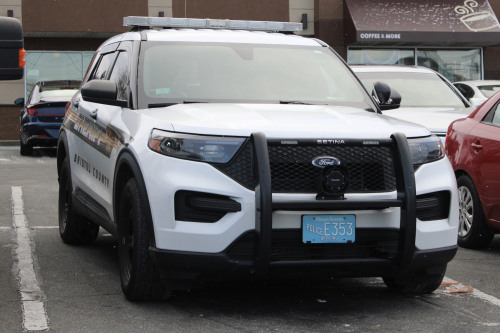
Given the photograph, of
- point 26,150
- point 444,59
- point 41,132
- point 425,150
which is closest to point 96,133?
point 425,150

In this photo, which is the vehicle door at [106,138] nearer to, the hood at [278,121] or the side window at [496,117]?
the hood at [278,121]

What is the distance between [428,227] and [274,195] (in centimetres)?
98

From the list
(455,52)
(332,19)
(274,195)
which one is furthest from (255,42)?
(455,52)

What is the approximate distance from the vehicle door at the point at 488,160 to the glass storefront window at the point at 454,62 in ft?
60.1

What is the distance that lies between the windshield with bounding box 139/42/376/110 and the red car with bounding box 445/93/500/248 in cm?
159

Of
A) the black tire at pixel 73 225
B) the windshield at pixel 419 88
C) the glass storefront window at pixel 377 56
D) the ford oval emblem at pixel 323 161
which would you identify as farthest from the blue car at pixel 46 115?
the ford oval emblem at pixel 323 161

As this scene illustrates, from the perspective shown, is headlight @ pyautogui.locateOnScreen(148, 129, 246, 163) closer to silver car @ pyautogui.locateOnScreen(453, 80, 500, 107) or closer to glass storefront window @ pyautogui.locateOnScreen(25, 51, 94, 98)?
silver car @ pyautogui.locateOnScreen(453, 80, 500, 107)

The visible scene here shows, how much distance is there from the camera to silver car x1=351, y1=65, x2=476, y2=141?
9648 mm

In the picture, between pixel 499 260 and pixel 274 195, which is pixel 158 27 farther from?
pixel 499 260

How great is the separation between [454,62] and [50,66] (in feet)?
40.9

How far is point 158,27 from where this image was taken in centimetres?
688

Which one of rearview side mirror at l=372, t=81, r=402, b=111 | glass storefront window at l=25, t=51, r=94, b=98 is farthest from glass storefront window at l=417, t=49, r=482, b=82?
rearview side mirror at l=372, t=81, r=402, b=111

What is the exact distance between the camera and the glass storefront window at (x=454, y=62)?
25016 millimetres

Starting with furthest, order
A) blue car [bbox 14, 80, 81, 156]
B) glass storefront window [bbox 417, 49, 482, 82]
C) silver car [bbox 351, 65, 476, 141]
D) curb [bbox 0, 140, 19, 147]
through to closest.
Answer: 1. glass storefront window [bbox 417, 49, 482, 82]
2. curb [bbox 0, 140, 19, 147]
3. blue car [bbox 14, 80, 81, 156]
4. silver car [bbox 351, 65, 476, 141]
